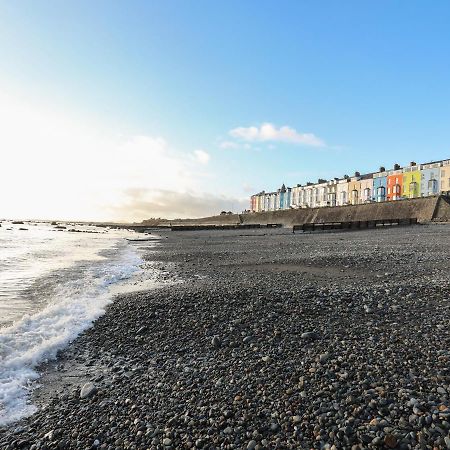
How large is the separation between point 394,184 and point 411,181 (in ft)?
20.3

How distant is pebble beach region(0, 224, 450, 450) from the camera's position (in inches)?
127

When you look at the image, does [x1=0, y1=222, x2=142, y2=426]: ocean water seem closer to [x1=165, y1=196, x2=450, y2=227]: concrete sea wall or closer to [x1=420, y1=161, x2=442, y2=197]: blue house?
[x1=165, y1=196, x2=450, y2=227]: concrete sea wall

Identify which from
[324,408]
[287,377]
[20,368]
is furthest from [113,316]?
[324,408]

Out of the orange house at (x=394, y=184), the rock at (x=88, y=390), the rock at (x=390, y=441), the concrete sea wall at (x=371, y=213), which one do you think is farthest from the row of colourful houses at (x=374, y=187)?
the rock at (x=88, y=390)

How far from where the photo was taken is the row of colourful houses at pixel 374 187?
3275 inches

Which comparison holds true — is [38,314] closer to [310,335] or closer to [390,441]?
[310,335]

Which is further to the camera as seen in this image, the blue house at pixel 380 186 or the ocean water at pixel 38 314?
the blue house at pixel 380 186

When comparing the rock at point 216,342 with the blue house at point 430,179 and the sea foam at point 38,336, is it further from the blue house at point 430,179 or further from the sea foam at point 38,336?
the blue house at point 430,179

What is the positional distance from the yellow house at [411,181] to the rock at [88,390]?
97355 mm

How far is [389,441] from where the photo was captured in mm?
2895

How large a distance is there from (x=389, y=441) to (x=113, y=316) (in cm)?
598

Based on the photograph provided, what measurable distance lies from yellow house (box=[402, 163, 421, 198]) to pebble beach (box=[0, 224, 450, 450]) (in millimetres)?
91398

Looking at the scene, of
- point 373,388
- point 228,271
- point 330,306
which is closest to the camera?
point 373,388

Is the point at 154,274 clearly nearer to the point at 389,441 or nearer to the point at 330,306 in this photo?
the point at 330,306
